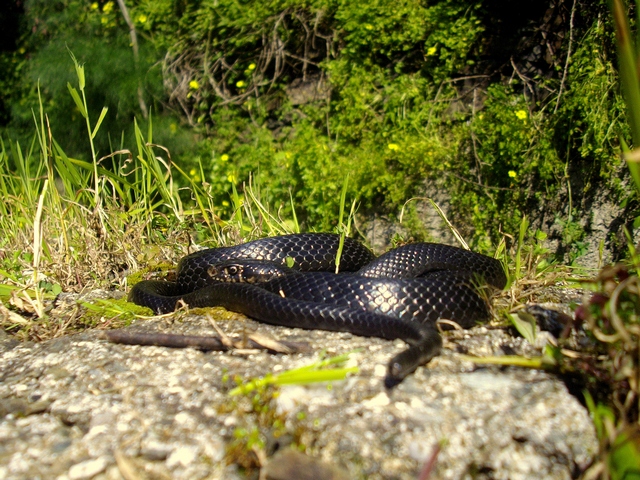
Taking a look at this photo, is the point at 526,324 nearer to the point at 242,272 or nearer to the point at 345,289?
the point at 345,289

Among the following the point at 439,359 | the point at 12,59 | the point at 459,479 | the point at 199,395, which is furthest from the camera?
the point at 12,59

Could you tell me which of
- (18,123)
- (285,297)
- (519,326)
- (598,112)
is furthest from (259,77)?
(519,326)

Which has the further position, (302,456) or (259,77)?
(259,77)

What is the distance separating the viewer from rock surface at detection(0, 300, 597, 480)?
1.66 m

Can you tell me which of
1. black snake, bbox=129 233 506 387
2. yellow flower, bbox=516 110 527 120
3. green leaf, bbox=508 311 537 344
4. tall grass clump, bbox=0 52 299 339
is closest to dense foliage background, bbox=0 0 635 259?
yellow flower, bbox=516 110 527 120

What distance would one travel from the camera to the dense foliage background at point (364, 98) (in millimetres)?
5262

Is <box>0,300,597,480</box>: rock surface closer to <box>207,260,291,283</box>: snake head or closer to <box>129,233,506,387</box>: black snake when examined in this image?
<box>129,233,506,387</box>: black snake

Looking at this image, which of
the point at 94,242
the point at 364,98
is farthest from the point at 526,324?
the point at 364,98

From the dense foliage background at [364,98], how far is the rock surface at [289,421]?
8.48 feet

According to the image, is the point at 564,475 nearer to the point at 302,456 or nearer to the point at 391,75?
the point at 302,456

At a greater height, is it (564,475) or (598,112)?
(598,112)

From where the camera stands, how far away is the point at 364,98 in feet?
20.4

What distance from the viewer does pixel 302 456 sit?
1640mm

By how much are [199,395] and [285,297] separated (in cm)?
95
